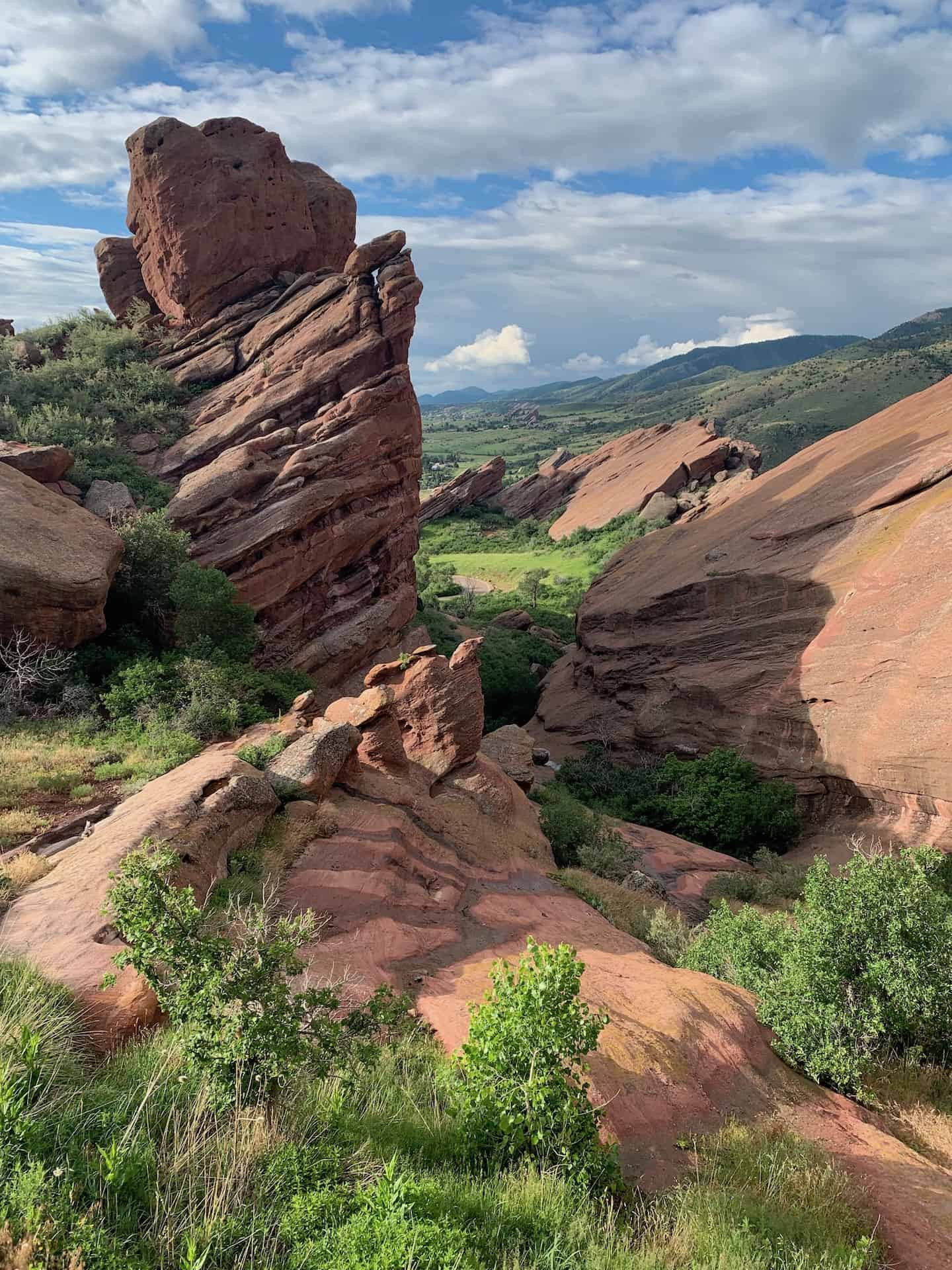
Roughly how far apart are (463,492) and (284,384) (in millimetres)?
57027

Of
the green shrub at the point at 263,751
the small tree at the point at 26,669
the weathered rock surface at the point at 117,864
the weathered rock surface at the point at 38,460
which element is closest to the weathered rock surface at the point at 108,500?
the weathered rock surface at the point at 38,460

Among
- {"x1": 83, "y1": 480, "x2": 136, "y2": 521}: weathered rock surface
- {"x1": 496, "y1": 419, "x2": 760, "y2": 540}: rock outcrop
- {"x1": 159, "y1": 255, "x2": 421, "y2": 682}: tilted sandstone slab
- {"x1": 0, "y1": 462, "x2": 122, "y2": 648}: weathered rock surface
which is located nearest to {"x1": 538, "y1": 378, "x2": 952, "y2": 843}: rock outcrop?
{"x1": 159, "y1": 255, "x2": 421, "y2": 682}: tilted sandstone slab

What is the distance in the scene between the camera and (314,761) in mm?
12438

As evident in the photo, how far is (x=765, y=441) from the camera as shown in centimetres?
10812

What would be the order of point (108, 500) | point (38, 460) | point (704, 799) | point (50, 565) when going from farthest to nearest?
point (108, 500) → point (38, 460) → point (704, 799) → point (50, 565)

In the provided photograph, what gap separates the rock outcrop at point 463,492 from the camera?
8469cm

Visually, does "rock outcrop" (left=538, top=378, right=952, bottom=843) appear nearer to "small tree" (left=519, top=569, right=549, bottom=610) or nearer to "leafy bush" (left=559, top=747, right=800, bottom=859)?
"leafy bush" (left=559, top=747, right=800, bottom=859)

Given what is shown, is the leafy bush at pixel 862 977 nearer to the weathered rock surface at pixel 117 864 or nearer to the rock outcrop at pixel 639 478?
the weathered rock surface at pixel 117 864

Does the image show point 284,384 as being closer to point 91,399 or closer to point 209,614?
point 91,399

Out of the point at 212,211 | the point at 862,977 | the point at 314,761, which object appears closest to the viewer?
the point at 862,977

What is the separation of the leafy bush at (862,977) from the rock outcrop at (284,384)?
22.5m

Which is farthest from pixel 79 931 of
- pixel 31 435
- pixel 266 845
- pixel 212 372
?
pixel 212 372

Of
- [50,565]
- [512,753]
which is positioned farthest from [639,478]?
[50,565]

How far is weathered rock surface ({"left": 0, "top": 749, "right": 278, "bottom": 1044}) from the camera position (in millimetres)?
6383
